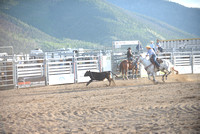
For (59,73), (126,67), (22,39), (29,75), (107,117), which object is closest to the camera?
(107,117)

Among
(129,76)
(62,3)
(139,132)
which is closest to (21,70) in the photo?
(129,76)

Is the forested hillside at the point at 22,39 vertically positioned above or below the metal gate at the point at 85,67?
above

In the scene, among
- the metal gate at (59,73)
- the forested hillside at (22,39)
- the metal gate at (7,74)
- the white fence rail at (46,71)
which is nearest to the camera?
the metal gate at (7,74)

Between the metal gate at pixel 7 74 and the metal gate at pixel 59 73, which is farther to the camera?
the metal gate at pixel 59 73

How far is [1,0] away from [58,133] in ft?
559

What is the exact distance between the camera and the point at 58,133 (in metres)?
5.68

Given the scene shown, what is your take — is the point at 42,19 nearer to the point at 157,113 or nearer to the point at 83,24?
the point at 83,24

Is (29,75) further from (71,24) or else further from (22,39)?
(71,24)

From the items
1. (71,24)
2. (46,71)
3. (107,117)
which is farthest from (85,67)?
(71,24)

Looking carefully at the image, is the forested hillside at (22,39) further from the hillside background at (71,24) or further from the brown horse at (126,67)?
the brown horse at (126,67)

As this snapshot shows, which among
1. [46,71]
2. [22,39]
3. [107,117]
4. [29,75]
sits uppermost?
[22,39]

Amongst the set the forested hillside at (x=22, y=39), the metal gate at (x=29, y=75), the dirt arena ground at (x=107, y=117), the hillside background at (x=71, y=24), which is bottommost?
the dirt arena ground at (x=107, y=117)

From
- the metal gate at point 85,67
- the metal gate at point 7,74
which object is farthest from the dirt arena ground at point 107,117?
the metal gate at point 85,67

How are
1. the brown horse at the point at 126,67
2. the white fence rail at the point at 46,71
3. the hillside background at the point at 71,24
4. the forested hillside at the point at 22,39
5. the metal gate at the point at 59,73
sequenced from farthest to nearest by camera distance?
the hillside background at the point at 71,24 → the forested hillside at the point at 22,39 → the brown horse at the point at 126,67 → the metal gate at the point at 59,73 → the white fence rail at the point at 46,71
